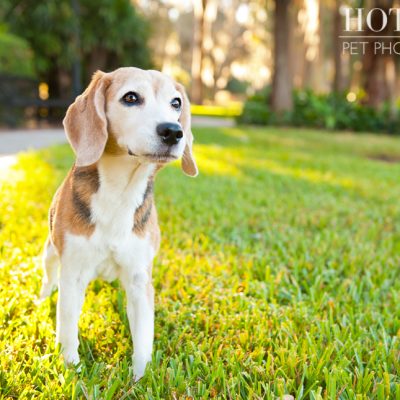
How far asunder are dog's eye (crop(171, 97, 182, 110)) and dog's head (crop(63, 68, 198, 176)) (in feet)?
0.04

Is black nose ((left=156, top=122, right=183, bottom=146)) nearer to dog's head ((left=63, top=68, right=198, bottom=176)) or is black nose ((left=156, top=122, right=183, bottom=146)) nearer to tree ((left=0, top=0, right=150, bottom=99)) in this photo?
dog's head ((left=63, top=68, right=198, bottom=176))

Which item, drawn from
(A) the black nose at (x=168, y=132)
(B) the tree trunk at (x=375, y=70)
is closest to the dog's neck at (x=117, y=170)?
(A) the black nose at (x=168, y=132)

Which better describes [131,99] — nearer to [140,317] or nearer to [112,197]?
[112,197]

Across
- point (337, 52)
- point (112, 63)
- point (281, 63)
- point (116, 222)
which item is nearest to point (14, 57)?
point (112, 63)

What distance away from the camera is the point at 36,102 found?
14.1 metres

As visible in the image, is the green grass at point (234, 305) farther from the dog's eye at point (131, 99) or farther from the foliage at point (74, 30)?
the foliage at point (74, 30)

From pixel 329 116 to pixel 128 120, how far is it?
655 inches

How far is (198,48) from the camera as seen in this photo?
33.1 meters

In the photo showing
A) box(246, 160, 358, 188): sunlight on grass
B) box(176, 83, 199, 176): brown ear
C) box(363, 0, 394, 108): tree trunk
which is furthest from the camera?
box(363, 0, 394, 108): tree trunk

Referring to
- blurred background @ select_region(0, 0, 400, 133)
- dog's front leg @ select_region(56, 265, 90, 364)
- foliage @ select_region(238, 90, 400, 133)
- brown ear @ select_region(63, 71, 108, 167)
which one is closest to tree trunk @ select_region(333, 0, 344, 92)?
blurred background @ select_region(0, 0, 400, 133)

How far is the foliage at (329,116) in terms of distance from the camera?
17875mm

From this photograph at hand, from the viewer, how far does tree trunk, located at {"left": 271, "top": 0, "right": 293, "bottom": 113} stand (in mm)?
17766

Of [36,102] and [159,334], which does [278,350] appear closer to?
[159,334]

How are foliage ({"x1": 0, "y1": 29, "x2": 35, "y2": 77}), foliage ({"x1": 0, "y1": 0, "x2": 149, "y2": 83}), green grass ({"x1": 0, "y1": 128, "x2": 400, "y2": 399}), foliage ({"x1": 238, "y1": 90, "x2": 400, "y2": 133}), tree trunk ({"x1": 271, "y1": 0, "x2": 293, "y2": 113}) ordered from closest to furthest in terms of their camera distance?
green grass ({"x1": 0, "y1": 128, "x2": 400, "y2": 399}) < foliage ({"x1": 0, "y1": 29, "x2": 35, "y2": 77}) < foliage ({"x1": 0, "y1": 0, "x2": 149, "y2": 83}) < tree trunk ({"x1": 271, "y1": 0, "x2": 293, "y2": 113}) < foliage ({"x1": 238, "y1": 90, "x2": 400, "y2": 133})
